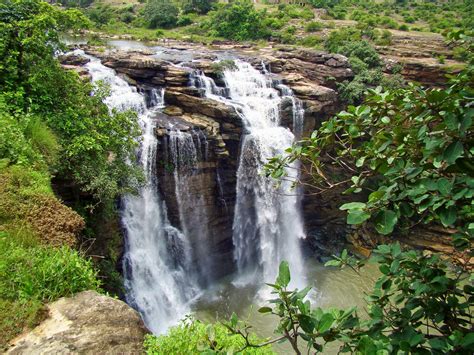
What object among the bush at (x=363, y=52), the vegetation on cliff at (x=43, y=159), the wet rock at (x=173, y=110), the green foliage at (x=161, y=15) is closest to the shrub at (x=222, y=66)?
the wet rock at (x=173, y=110)

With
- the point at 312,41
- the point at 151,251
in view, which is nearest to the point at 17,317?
the point at 151,251

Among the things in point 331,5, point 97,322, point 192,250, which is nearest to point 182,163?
point 192,250

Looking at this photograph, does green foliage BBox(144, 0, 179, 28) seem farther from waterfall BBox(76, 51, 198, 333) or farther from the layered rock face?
waterfall BBox(76, 51, 198, 333)

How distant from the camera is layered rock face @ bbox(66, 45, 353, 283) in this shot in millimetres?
13758

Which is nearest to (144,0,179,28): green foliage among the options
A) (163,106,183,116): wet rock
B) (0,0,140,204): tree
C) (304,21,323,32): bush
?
(304,21,323,32): bush

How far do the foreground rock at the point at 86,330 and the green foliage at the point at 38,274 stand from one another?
0.20 m

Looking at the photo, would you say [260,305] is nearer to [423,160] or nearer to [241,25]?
[423,160]

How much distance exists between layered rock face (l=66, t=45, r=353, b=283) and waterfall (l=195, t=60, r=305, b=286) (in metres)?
0.44

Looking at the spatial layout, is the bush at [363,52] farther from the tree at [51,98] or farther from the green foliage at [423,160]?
the green foliage at [423,160]

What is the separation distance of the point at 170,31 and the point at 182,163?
3017 cm

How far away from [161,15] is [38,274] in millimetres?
41223

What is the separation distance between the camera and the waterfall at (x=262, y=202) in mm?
15492

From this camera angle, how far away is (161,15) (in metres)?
40.2

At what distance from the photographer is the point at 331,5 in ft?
166
